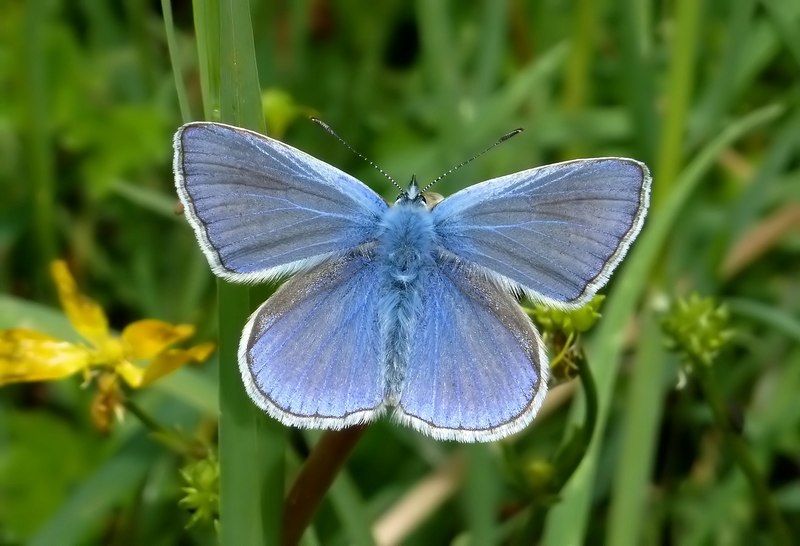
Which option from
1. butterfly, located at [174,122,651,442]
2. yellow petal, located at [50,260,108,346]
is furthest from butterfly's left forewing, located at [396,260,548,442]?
yellow petal, located at [50,260,108,346]

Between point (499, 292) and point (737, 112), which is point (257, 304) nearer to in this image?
point (499, 292)

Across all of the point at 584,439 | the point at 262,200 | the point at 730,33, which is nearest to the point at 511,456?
the point at 584,439

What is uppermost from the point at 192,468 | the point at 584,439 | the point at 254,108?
the point at 254,108

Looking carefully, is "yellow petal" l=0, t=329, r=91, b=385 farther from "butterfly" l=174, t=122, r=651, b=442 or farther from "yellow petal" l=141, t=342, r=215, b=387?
"butterfly" l=174, t=122, r=651, b=442

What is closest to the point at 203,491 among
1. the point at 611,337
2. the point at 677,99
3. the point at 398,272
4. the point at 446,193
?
the point at 398,272

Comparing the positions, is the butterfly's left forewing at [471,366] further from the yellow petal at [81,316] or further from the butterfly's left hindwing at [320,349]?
the yellow petal at [81,316]

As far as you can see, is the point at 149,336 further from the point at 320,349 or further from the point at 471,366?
the point at 471,366

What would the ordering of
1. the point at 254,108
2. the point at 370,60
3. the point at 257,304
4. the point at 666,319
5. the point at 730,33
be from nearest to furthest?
the point at 254,108 → the point at 257,304 → the point at 666,319 → the point at 730,33 → the point at 370,60

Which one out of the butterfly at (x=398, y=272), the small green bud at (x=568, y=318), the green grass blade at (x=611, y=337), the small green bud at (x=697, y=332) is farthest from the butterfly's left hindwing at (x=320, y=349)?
the small green bud at (x=697, y=332)
